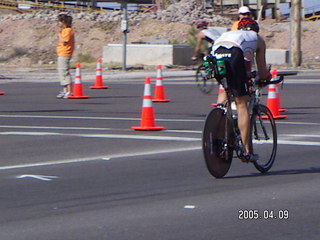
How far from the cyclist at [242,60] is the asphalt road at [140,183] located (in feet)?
1.92

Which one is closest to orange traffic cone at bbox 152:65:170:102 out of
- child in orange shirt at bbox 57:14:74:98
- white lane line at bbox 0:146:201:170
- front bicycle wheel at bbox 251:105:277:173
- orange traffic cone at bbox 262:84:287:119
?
child in orange shirt at bbox 57:14:74:98

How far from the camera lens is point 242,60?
941 cm

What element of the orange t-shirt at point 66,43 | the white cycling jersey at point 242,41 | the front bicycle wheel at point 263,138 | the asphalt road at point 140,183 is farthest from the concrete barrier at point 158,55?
the white cycling jersey at point 242,41

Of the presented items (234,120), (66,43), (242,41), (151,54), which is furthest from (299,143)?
(151,54)

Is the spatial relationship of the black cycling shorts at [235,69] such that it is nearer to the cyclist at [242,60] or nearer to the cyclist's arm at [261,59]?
the cyclist at [242,60]

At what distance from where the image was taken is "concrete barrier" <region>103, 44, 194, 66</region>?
38750mm

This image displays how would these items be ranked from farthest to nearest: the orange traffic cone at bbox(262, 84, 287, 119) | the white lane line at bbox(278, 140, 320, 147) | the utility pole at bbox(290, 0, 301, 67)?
the utility pole at bbox(290, 0, 301, 67) < the orange traffic cone at bbox(262, 84, 287, 119) < the white lane line at bbox(278, 140, 320, 147)

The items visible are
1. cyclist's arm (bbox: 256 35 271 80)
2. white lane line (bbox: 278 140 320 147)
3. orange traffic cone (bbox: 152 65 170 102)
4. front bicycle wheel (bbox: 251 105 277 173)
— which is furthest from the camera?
orange traffic cone (bbox: 152 65 170 102)

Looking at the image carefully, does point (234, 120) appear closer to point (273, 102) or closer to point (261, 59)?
point (261, 59)

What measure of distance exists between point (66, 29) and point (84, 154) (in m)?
9.78

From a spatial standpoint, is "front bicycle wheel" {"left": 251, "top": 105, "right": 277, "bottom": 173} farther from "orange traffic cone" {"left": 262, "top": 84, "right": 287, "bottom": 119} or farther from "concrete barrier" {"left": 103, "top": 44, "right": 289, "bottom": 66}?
"concrete barrier" {"left": 103, "top": 44, "right": 289, "bottom": 66}

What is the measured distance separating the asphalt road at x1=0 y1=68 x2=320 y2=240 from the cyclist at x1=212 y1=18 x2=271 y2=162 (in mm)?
587

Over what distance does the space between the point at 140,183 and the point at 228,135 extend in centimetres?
110

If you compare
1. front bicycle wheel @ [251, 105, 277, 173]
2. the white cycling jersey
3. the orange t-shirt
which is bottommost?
front bicycle wheel @ [251, 105, 277, 173]
